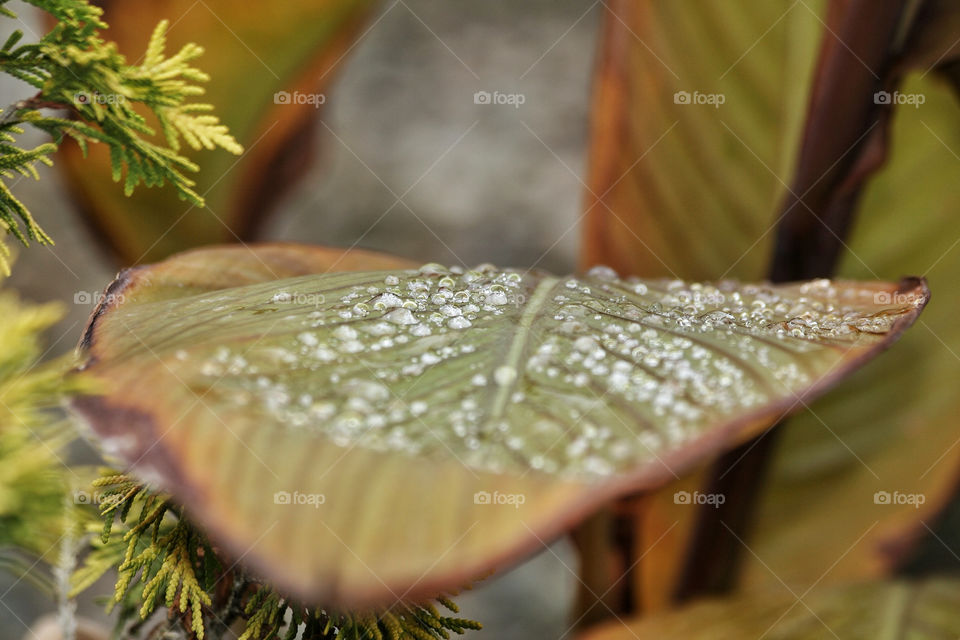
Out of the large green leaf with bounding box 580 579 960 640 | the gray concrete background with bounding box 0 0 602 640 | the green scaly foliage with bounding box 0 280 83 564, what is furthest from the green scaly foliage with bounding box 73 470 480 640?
the gray concrete background with bounding box 0 0 602 640

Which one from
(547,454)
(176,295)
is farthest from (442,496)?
(176,295)

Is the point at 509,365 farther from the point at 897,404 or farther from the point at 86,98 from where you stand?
the point at 897,404

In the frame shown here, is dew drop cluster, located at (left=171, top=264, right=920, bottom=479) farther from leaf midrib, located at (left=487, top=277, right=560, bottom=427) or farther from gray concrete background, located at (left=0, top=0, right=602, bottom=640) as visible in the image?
gray concrete background, located at (left=0, top=0, right=602, bottom=640)

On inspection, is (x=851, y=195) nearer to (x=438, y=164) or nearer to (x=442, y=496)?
(x=442, y=496)

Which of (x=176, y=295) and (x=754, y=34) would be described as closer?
(x=176, y=295)

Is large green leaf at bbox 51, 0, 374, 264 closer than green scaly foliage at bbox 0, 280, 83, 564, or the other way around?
green scaly foliage at bbox 0, 280, 83, 564

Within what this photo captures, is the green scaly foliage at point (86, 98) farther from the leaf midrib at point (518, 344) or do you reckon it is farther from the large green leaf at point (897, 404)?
Result: the large green leaf at point (897, 404)

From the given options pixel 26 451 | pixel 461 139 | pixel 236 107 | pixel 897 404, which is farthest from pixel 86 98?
pixel 461 139
